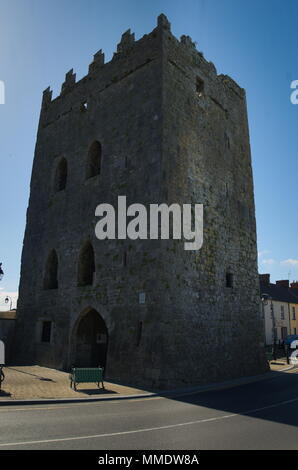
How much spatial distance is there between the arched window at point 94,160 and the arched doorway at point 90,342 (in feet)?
22.4

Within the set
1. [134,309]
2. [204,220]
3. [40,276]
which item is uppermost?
[204,220]

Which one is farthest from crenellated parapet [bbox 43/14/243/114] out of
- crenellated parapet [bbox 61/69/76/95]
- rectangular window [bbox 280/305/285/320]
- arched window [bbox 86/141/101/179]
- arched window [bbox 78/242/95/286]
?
rectangular window [bbox 280/305/285/320]

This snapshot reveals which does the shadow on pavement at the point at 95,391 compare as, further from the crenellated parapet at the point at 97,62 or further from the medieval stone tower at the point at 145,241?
the crenellated parapet at the point at 97,62

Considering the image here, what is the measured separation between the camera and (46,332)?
17.5m

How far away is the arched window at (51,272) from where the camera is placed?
1848 cm

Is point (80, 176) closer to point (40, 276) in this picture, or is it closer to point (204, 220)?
point (40, 276)

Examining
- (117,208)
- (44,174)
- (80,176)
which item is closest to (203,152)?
(117,208)

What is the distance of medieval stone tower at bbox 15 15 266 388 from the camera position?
507 inches

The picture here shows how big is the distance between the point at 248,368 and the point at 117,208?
9.34 meters

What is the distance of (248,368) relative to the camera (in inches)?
636

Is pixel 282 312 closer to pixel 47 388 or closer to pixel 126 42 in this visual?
pixel 126 42

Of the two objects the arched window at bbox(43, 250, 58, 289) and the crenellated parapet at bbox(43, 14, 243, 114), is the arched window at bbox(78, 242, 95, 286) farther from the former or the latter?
the crenellated parapet at bbox(43, 14, 243, 114)

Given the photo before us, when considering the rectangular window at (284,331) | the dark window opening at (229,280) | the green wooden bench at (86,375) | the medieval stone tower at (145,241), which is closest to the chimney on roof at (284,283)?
the rectangular window at (284,331)

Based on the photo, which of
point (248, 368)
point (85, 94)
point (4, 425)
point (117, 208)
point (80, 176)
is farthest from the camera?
point (85, 94)
